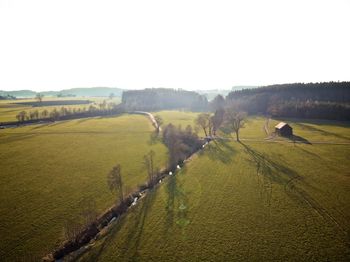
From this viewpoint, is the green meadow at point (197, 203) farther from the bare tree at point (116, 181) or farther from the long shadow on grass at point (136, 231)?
the bare tree at point (116, 181)

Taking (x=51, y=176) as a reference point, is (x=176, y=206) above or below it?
below

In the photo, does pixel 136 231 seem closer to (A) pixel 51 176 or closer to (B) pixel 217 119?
(A) pixel 51 176

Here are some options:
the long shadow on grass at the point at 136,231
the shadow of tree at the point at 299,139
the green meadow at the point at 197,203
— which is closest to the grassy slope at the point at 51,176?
the green meadow at the point at 197,203

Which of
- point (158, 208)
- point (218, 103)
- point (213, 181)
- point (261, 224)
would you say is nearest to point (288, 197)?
point (261, 224)

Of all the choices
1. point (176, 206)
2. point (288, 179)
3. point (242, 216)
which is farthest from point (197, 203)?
point (288, 179)

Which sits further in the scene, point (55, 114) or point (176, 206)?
point (55, 114)
